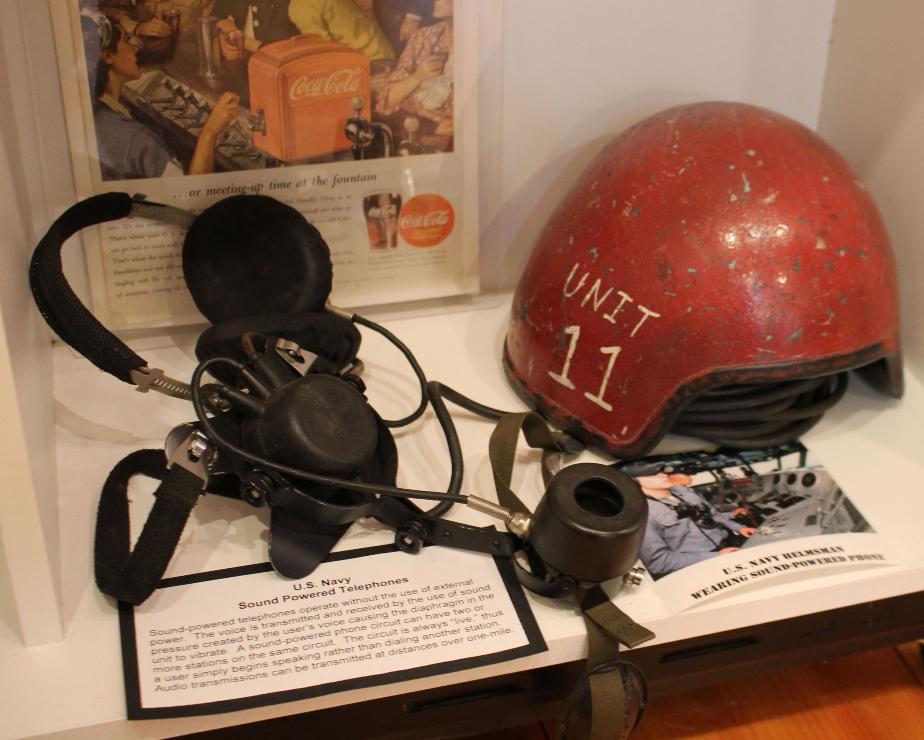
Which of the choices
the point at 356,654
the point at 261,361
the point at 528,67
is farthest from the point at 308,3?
the point at 356,654

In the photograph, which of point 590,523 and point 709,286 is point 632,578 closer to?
point 590,523

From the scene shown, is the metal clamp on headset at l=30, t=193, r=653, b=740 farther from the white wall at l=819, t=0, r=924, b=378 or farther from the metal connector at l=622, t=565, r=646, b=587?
the white wall at l=819, t=0, r=924, b=378

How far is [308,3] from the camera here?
92 cm

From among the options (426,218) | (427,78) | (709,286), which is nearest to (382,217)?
(426,218)

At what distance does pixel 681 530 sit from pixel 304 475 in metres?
0.32

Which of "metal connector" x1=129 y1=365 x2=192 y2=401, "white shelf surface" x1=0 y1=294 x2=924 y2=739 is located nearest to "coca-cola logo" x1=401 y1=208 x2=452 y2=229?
"white shelf surface" x1=0 y1=294 x2=924 y2=739

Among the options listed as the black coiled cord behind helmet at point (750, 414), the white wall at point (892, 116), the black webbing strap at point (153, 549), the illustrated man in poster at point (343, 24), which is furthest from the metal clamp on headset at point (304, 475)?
the white wall at point (892, 116)

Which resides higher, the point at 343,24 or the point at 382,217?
the point at 343,24

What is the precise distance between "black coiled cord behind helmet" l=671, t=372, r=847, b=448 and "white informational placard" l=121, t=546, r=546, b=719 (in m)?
0.23

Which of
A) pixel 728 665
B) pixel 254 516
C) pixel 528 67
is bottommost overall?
pixel 728 665

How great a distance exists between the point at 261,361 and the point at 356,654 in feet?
0.84

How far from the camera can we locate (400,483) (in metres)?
0.87

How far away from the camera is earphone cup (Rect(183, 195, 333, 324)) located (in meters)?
0.95

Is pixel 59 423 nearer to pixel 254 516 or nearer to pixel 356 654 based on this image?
pixel 254 516
